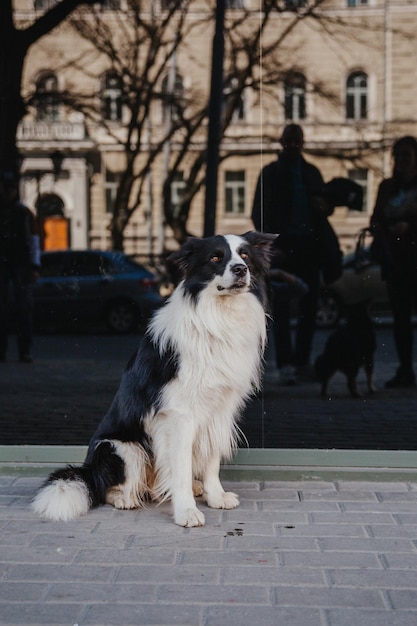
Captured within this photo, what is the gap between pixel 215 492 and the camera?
477 centimetres

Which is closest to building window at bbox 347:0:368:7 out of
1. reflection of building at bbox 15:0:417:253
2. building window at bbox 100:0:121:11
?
reflection of building at bbox 15:0:417:253

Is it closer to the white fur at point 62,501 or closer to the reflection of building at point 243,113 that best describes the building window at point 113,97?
the reflection of building at point 243,113

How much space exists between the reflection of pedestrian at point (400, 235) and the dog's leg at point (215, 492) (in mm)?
1463

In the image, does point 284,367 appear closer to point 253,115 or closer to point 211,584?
point 253,115

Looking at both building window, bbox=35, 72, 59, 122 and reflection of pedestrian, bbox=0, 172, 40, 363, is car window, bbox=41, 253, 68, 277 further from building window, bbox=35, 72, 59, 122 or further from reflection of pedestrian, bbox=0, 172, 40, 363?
building window, bbox=35, 72, 59, 122

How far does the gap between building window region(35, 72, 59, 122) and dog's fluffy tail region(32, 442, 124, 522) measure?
2170 mm

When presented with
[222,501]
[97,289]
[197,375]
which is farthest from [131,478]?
[97,289]

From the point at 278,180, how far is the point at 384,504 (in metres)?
2.08

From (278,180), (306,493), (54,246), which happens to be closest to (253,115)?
(278,180)

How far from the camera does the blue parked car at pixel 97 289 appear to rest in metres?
5.48

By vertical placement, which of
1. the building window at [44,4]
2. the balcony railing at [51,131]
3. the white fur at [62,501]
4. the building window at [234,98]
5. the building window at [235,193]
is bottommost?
the white fur at [62,501]

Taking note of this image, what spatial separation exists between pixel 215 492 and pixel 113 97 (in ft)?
8.40

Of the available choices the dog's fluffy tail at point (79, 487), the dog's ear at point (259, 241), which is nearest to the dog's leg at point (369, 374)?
the dog's ear at point (259, 241)

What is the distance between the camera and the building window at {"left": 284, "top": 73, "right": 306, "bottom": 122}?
535 cm
